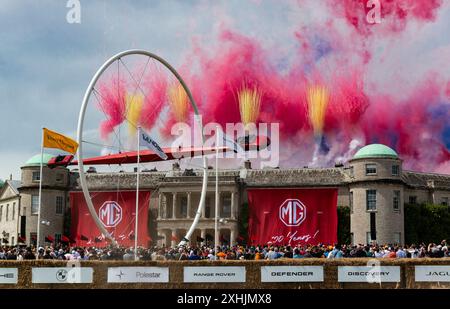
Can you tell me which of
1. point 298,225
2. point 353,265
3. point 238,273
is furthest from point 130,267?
point 298,225

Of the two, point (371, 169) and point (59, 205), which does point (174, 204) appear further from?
point (371, 169)

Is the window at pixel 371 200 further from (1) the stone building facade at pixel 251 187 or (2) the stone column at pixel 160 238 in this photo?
(2) the stone column at pixel 160 238

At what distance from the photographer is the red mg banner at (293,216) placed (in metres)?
85.9

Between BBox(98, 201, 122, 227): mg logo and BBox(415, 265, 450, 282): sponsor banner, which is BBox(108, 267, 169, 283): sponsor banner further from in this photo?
BBox(98, 201, 122, 227): mg logo

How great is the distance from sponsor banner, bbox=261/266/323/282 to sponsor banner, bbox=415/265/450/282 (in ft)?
13.7

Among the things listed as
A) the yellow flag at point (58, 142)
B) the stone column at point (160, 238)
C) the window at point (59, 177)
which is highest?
the window at point (59, 177)

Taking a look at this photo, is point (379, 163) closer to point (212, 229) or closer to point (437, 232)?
point (437, 232)

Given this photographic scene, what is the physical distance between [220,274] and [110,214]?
64.6 m

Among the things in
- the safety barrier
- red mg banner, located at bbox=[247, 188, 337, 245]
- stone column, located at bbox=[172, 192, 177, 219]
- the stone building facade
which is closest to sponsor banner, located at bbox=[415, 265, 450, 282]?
the safety barrier

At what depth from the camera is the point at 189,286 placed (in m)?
28.9

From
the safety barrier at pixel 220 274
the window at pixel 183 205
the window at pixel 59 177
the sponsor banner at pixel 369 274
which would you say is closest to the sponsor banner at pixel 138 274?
the safety barrier at pixel 220 274

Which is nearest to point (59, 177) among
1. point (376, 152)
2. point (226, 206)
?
point (226, 206)

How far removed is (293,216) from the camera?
87.1 meters

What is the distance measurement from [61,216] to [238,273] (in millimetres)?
73591
